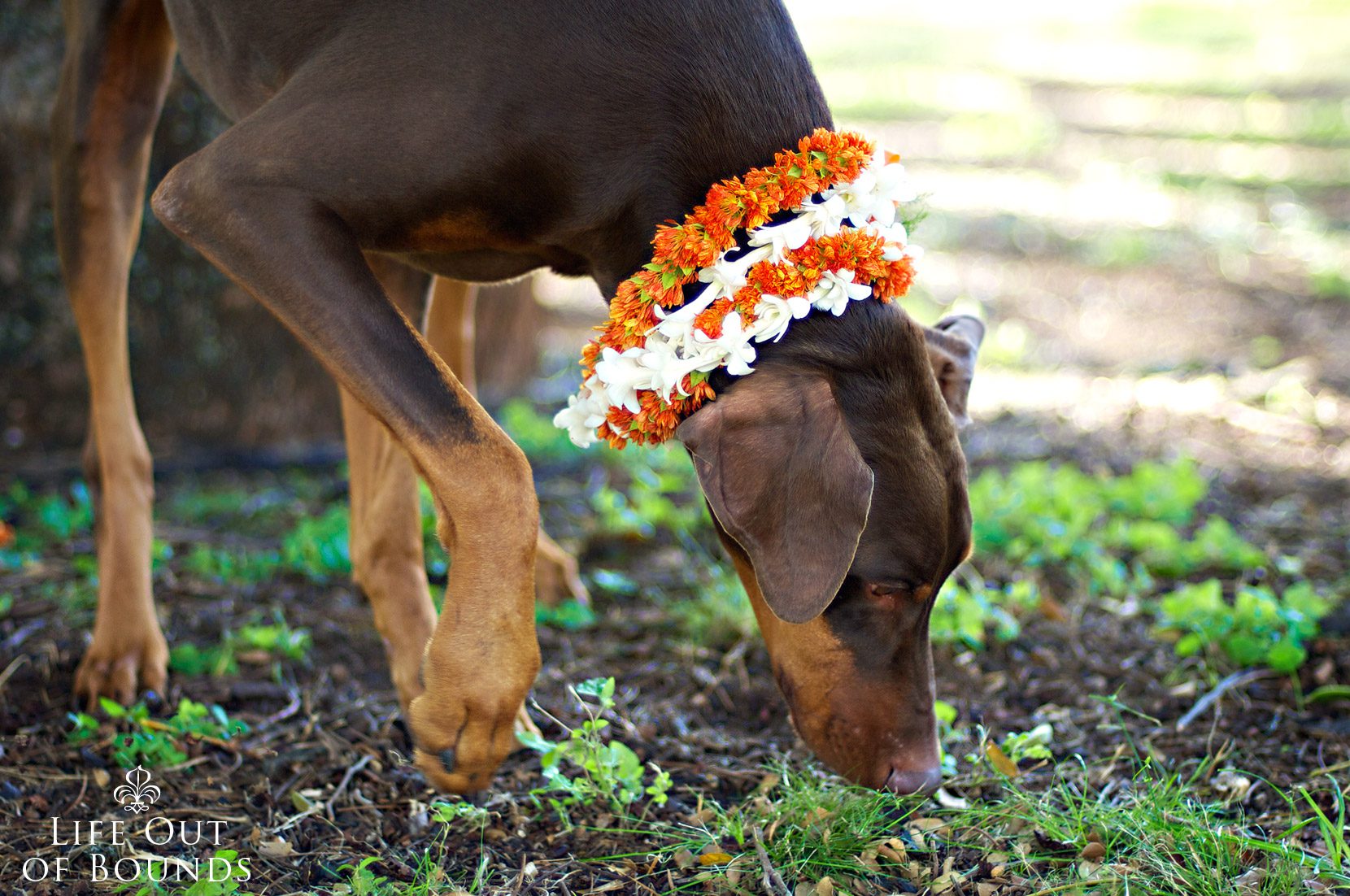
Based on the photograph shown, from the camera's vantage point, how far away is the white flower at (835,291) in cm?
256

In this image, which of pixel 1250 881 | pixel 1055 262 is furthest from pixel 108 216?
pixel 1055 262

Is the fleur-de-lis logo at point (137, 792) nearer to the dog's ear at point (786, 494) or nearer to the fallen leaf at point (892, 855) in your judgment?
the dog's ear at point (786, 494)

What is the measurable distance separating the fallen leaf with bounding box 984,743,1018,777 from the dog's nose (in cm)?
20

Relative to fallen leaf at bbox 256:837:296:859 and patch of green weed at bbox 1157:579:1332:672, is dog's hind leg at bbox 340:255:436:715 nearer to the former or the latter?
fallen leaf at bbox 256:837:296:859

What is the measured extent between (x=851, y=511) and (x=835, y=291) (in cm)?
48

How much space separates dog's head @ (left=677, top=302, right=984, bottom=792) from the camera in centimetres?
236

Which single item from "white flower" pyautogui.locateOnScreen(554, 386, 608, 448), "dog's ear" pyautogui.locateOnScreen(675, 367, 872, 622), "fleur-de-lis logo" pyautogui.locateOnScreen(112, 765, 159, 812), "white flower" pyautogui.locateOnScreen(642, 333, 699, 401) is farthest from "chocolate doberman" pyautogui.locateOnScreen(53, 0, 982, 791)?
"fleur-de-lis logo" pyautogui.locateOnScreen(112, 765, 159, 812)

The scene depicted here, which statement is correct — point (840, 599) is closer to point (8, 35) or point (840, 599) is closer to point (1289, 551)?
point (1289, 551)

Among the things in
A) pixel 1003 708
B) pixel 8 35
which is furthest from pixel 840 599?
pixel 8 35

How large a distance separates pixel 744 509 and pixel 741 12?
1.11 m

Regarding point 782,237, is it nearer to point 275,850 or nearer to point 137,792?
point 275,850

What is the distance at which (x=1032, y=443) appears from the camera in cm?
563

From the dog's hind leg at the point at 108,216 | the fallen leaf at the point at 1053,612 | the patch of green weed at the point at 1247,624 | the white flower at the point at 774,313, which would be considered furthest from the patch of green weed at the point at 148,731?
the patch of green weed at the point at 1247,624

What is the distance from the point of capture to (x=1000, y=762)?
2844mm
